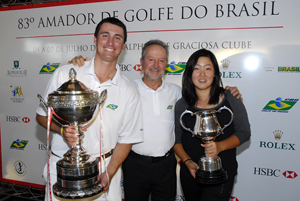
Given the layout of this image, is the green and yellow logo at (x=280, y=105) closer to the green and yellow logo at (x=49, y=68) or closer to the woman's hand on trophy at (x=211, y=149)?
the woman's hand on trophy at (x=211, y=149)

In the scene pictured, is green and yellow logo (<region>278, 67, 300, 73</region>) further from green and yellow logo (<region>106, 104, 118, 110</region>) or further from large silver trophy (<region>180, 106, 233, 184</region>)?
green and yellow logo (<region>106, 104, 118, 110</region>)

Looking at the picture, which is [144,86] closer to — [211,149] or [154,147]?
[154,147]

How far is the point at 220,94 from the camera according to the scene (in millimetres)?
1988

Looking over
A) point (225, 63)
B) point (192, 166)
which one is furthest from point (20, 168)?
point (225, 63)

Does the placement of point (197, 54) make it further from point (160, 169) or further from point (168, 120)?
point (160, 169)

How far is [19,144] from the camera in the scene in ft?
12.0

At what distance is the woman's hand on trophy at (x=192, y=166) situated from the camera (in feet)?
6.11

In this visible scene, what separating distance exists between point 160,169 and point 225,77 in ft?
4.45

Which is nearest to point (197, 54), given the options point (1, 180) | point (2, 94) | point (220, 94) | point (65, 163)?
point (220, 94)

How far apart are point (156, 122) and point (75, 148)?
0.93 meters

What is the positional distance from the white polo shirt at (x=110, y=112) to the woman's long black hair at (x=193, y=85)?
1.39 ft

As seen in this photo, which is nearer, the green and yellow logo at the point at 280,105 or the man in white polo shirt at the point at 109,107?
the man in white polo shirt at the point at 109,107

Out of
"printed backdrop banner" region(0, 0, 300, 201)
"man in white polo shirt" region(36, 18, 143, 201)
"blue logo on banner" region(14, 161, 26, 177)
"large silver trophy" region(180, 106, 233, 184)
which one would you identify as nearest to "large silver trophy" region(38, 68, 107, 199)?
"man in white polo shirt" region(36, 18, 143, 201)

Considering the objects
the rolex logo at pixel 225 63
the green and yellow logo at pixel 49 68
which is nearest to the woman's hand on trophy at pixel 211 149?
the rolex logo at pixel 225 63
